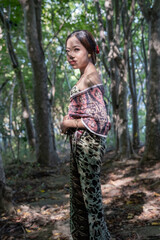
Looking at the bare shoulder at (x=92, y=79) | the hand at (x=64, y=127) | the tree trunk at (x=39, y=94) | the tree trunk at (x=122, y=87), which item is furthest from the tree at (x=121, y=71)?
the hand at (x=64, y=127)

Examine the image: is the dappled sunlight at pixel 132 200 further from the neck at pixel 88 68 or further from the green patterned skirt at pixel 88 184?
the neck at pixel 88 68

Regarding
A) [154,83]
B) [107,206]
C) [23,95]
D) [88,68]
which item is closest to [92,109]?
[88,68]

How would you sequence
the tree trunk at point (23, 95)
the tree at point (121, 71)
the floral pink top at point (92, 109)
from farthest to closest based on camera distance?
the tree trunk at point (23, 95)
the tree at point (121, 71)
the floral pink top at point (92, 109)

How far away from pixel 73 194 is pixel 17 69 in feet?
26.6

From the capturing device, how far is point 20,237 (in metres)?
2.89

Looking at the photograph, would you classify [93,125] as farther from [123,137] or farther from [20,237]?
[123,137]

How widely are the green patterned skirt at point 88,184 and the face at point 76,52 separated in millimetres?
608

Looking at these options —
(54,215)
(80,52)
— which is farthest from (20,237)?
(80,52)

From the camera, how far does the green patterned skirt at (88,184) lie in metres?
1.96

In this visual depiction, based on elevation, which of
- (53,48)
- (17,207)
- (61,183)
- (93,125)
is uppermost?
(53,48)

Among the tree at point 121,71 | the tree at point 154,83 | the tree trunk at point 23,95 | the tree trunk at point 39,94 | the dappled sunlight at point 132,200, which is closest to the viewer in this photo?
the dappled sunlight at point 132,200

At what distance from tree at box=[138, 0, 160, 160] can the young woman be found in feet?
14.2

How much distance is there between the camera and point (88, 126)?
1.92 meters

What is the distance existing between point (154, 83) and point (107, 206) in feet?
11.6
